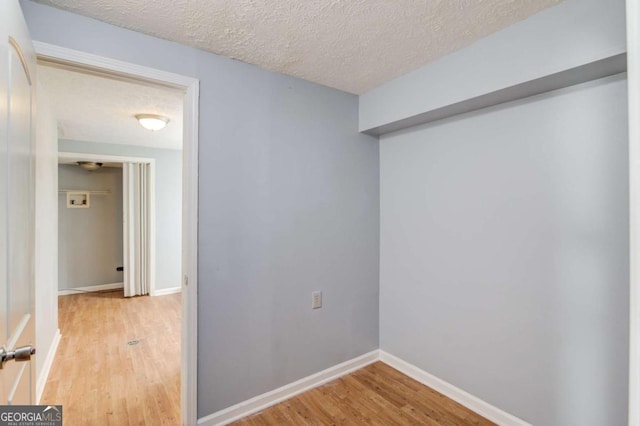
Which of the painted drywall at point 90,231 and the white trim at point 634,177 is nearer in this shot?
the white trim at point 634,177

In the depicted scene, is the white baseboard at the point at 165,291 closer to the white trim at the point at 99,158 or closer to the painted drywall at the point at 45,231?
the painted drywall at the point at 45,231

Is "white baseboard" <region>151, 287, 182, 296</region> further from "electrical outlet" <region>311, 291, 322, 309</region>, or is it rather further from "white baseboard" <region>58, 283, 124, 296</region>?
"electrical outlet" <region>311, 291, 322, 309</region>

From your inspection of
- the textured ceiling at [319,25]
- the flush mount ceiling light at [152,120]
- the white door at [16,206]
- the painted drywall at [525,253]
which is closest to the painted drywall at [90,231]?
the flush mount ceiling light at [152,120]

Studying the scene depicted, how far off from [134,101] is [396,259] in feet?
8.79

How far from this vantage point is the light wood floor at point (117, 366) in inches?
82.7

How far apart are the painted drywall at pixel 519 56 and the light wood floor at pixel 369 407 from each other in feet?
6.62

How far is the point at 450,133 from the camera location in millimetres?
2262

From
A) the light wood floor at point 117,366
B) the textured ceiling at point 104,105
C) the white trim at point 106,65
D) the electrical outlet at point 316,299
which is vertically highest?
the textured ceiling at point 104,105

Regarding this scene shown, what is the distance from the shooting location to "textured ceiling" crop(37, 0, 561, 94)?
1.49 meters

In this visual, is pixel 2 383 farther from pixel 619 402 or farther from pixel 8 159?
pixel 619 402

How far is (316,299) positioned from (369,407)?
0.81 metres

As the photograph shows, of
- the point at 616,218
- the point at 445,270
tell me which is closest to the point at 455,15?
the point at 616,218

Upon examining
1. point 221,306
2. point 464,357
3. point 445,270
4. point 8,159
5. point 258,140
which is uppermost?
point 258,140

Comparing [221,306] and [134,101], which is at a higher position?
[134,101]
